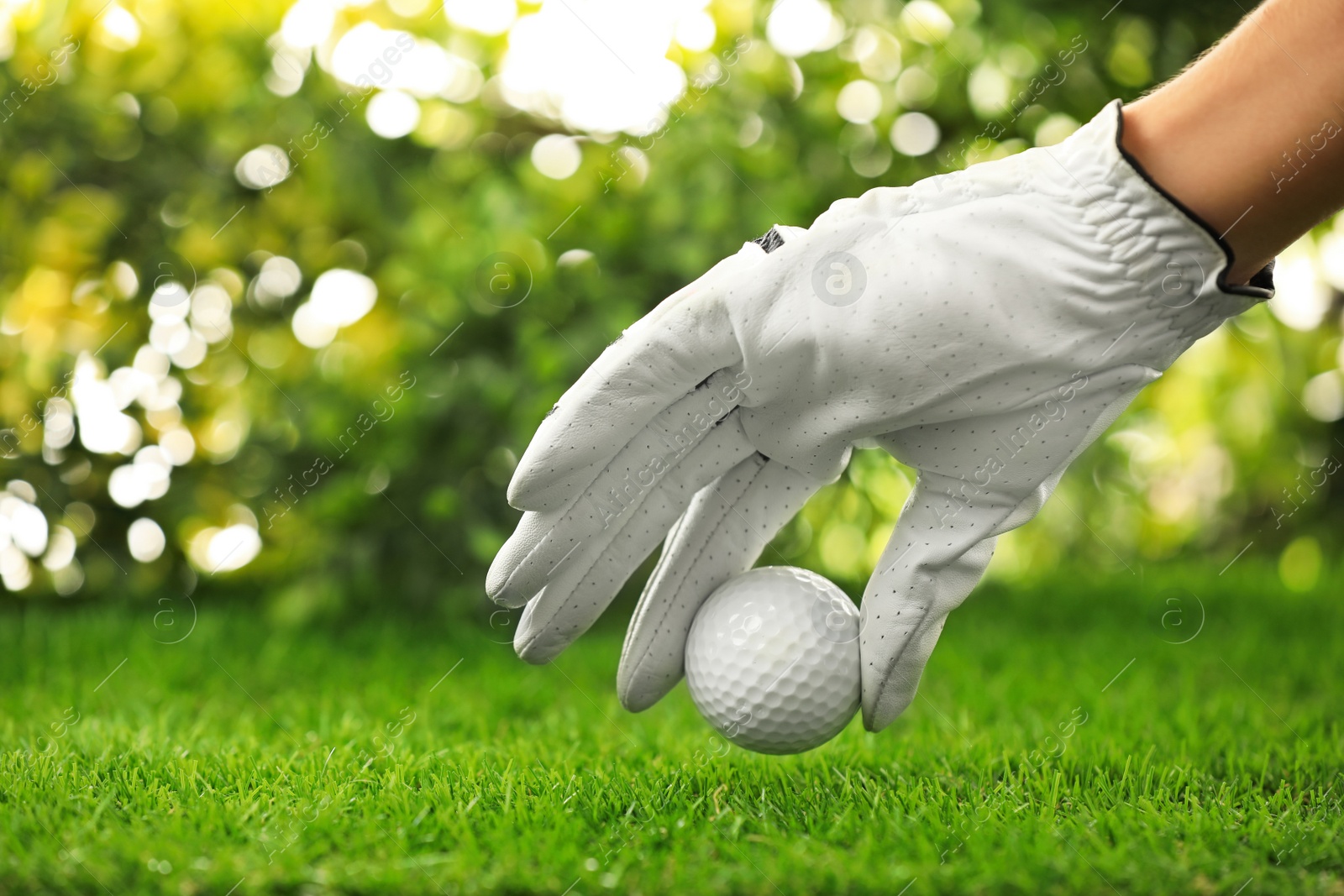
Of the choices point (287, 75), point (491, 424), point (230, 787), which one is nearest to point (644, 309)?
point (491, 424)

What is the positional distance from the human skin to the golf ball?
0.97 meters

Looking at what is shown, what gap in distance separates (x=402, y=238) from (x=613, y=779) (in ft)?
8.59

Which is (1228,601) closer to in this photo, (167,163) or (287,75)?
(287,75)

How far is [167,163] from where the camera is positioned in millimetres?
Answer: 4164

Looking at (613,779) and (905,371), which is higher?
(905,371)

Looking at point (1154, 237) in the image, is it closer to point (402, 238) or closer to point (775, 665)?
point (775, 665)

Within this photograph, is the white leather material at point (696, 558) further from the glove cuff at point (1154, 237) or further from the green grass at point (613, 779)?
the glove cuff at point (1154, 237)

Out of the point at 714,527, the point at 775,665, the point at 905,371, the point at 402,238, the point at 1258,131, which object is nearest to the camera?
the point at 1258,131

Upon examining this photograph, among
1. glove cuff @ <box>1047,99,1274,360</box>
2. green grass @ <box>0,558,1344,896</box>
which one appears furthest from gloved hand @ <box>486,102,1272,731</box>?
green grass @ <box>0,558,1344,896</box>

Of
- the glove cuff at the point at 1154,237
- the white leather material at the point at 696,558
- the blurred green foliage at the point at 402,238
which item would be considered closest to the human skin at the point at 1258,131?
the glove cuff at the point at 1154,237

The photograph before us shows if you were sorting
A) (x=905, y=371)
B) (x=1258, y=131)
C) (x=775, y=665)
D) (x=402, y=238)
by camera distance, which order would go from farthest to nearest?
(x=402, y=238)
(x=775, y=665)
(x=905, y=371)
(x=1258, y=131)

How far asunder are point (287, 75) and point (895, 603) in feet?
10.8

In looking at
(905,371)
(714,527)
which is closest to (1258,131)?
(905,371)

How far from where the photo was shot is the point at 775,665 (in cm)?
195
